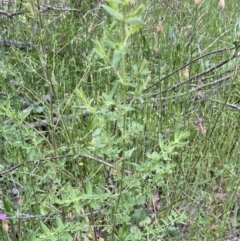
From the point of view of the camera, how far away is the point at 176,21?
2.50 meters

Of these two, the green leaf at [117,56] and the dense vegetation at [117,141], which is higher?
the green leaf at [117,56]

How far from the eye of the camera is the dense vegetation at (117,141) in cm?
99

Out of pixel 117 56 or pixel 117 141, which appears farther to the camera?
pixel 117 141

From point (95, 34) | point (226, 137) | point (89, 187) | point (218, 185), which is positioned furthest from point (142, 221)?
point (95, 34)

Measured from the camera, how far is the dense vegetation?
990 millimetres

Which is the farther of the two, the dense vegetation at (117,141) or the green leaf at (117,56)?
the dense vegetation at (117,141)

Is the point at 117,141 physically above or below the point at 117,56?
below

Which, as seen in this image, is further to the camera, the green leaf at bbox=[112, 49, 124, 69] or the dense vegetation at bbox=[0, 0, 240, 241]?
the dense vegetation at bbox=[0, 0, 240, 241]

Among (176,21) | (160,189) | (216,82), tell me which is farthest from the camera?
(176,21)

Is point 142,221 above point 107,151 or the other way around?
the other way around

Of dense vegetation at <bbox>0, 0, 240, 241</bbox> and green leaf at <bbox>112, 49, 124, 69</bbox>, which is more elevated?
green leaf at <bbox>112, 49, 124, 69</bbox>

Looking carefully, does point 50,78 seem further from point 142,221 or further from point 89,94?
point 89,94

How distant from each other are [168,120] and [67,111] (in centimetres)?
41

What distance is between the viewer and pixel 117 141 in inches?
38.7
